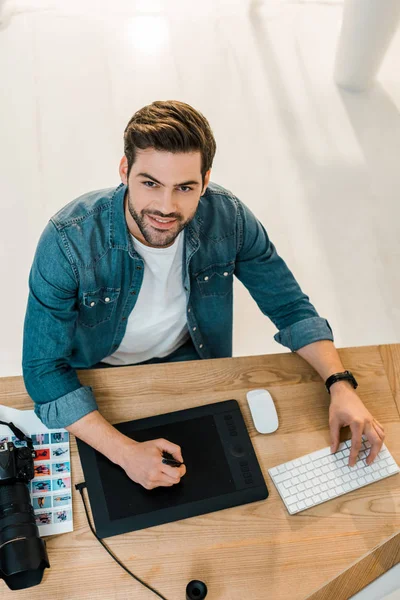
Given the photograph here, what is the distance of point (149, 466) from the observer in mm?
1378

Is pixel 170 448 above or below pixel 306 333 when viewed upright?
below

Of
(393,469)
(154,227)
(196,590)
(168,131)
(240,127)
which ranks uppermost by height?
(240,127)

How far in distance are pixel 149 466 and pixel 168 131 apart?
66cm

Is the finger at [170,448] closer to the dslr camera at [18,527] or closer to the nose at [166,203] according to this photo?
the dslr camera at [18,527]

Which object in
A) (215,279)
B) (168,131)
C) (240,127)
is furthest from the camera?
(240,127)

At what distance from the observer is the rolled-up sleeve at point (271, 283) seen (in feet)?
5.44

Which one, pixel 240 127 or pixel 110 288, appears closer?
pixel 110 288

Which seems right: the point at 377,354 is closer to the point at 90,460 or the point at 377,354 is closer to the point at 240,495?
the point at 240,495

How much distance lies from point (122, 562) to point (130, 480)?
0.52ft

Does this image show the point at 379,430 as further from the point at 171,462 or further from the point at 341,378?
the point at 171,462

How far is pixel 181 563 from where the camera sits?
1.33 m

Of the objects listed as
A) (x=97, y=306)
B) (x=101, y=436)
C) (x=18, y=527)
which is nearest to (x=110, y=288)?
(x=97, y=306)

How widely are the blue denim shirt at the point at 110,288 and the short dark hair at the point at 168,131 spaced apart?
162mm

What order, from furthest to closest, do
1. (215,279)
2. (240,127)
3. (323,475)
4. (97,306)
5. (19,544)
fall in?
(240,127) < (215,279) < (97,306) < (323,475) < (19,544)
